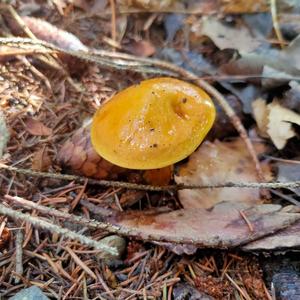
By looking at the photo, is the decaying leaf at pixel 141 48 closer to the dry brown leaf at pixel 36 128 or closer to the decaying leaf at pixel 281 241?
the dry brown leaf at pixel 36 128

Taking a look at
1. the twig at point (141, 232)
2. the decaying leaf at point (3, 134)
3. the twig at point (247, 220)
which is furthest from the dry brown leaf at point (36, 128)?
the twig at point (247, 220)

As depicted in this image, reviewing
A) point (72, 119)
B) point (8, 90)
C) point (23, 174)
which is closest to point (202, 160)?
point (72, 119)

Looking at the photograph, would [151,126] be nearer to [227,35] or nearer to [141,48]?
[141,48]

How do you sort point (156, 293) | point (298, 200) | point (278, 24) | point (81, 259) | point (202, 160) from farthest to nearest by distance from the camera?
point (278, 24) < point (202, 160) < point (298, 200) < point (81, 259) < point (156, 293)

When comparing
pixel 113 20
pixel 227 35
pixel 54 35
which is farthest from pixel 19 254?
pixel 227 35

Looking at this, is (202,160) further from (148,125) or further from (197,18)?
(197,18)

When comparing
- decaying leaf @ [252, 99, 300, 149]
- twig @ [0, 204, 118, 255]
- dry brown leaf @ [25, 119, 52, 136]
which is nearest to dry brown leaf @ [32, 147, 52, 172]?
dry brown leaf @ [25, 119, 52, 136]
